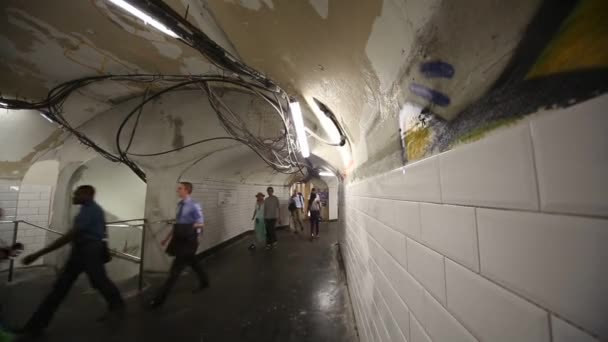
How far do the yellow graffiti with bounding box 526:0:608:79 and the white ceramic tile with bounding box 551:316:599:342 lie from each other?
16.2 inches

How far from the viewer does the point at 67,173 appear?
493 centimetres

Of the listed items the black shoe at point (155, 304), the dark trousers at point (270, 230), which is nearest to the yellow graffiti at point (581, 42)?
the black shoe at point (155, 304)

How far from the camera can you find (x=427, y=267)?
83 centimetres

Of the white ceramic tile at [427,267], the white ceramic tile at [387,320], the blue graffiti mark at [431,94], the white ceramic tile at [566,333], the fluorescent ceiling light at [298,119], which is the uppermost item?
the fluorescent ceiling light at [298,119]

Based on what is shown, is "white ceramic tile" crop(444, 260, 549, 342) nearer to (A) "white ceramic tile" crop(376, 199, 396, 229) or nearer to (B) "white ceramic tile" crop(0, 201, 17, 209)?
(A) "white ceramic tile" crop(376, 199, 396, 229)

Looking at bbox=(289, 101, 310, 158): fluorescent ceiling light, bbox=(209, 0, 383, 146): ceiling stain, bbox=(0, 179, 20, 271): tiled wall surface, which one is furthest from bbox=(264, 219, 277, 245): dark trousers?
bbox=(0, 179, 20, 271): tiled wall surface

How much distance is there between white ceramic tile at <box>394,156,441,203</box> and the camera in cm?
80

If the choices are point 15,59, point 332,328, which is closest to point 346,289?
point 332,328

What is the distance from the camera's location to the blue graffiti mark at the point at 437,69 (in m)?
0.72

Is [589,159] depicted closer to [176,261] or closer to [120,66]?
[176,261]

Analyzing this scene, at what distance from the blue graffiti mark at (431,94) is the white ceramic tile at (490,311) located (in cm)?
53

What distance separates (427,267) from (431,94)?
0.65m

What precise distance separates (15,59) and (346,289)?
6.11 m

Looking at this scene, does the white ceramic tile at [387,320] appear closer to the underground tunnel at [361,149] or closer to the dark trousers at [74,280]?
the underground tunnel at [361,149]
